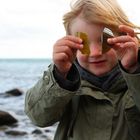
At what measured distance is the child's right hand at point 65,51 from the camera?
2807mm

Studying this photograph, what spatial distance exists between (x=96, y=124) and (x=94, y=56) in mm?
469

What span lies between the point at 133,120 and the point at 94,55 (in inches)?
20.2

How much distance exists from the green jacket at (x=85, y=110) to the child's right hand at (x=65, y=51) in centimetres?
11

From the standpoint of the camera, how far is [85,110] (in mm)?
3113

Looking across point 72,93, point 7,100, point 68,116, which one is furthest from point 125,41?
point 7,100

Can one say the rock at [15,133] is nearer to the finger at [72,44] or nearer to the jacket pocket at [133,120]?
the jacket pocket at [133,120]

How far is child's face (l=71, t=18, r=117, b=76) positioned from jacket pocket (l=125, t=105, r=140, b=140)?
32cm

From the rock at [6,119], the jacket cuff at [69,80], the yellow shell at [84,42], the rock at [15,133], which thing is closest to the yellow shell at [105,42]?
the yellow shell at [84,42]

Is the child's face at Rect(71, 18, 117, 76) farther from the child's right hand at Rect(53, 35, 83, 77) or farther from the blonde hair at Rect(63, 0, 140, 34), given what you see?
the child's right hand at Rect(53, 35, 83, 77)

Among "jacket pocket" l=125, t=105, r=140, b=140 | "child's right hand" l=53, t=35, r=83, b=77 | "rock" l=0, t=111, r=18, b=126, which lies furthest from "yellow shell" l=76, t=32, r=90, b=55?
"rock" l=0, t=111, r=18, b=126

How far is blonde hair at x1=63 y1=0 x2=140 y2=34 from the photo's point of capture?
299cm

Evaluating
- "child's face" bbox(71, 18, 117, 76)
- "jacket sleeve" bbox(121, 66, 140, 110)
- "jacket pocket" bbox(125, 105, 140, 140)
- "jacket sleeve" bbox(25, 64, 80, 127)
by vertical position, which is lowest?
"jacket pocket" bbox(125, 105, 140, 140)

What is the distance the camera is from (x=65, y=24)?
3.16m

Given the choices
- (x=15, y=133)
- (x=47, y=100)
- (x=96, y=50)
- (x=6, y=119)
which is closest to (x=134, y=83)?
(x=96, y=50)
